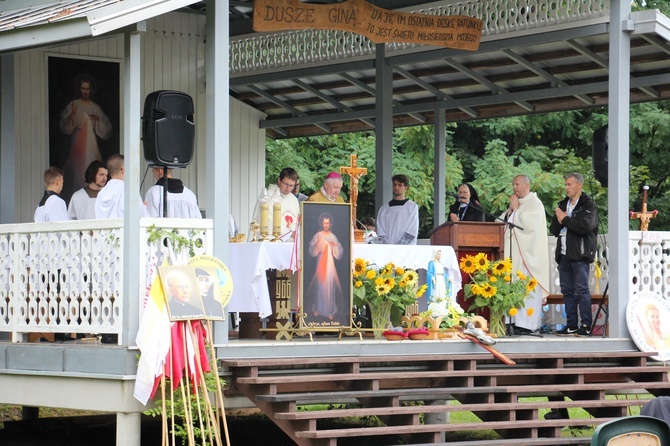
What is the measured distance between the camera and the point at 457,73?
18781 mm

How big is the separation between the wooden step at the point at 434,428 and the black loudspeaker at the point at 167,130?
278cm

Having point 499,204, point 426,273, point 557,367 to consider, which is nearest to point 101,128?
point 426,273

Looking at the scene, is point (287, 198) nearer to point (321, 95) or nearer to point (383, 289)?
point (383, 289)

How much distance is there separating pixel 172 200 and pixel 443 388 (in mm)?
3299

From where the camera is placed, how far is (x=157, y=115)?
12172 mm

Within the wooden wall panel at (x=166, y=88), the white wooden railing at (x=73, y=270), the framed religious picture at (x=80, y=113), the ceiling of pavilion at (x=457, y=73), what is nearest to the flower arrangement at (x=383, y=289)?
the white wooden railing at (x=73, y=270)

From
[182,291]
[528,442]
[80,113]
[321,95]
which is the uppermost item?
[321,95]

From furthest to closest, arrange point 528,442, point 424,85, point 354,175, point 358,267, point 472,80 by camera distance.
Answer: point 424,85, point 472,80, point 354,175, point 358,267, point 528,442

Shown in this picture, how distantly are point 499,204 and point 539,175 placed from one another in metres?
1.31

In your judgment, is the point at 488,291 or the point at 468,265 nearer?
the point at 488,291

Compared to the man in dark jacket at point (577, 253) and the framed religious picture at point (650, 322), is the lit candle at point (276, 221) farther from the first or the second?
the framed religious picture at point (650, 322)

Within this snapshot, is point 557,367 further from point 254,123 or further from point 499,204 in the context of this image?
point 499,204

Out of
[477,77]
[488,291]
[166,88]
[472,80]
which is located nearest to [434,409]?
[488,291]

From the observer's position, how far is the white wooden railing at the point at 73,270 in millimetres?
11695
